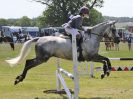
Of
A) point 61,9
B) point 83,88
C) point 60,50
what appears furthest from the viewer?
point 61,9

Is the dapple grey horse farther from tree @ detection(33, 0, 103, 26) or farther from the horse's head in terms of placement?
tree @ detection(33, 0, 103, 26)

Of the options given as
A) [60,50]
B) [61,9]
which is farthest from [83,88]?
[61,9]

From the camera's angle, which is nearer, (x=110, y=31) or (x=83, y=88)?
(x=110, y=31)

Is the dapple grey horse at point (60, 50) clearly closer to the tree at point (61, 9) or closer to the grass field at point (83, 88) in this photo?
the grass field at point (83, 88)

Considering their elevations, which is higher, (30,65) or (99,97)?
(30,65)

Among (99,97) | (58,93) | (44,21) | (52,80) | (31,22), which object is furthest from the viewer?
(31,22)

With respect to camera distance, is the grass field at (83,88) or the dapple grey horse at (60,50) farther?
the dapple grey horse at (60,50)

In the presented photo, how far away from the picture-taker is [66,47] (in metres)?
12.1

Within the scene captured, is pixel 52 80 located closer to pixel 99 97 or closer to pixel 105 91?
pixel 105 91

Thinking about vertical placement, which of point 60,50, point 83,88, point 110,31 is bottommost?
point 83,88

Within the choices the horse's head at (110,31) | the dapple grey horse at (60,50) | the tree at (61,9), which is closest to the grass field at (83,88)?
the dapple grey horse at (60,50)

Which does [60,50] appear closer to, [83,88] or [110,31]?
[110,31]

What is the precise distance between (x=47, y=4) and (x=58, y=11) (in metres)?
4.40

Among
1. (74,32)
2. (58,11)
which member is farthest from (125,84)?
(58,11)
